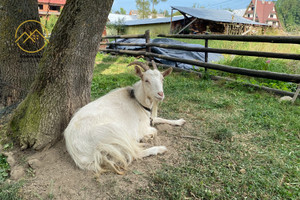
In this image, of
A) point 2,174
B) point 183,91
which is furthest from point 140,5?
point 2,174

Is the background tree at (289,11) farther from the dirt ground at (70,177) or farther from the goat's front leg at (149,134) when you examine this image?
the dirt ground at (70,177)

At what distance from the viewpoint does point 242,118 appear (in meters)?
4.16

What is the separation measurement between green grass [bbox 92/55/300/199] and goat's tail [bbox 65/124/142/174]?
18.7 inches

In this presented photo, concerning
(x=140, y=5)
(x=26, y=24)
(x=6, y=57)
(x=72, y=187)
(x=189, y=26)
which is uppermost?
(x=140, y=5)

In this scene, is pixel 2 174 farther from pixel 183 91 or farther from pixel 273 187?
pixel 183 91

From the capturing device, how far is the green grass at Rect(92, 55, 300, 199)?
7.73ft

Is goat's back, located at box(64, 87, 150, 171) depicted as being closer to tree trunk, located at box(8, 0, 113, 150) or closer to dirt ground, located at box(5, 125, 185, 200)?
dirt ground, located at box(5, 125, 185, 200)

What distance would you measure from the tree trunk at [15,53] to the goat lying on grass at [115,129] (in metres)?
1.65

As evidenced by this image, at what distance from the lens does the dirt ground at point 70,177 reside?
7.69 feet

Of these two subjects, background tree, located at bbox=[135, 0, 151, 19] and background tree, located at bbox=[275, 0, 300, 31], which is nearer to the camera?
background tree, located at bbox=[135, 0, 151, 19]

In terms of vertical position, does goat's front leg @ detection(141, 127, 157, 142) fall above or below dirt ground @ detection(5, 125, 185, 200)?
above

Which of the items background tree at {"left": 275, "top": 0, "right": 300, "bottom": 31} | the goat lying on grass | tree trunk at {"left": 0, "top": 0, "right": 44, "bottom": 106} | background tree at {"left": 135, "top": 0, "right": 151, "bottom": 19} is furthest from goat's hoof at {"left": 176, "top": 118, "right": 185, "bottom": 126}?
background tree at {"left": 275, "top": 0, "right": 300, "bottom": 31}

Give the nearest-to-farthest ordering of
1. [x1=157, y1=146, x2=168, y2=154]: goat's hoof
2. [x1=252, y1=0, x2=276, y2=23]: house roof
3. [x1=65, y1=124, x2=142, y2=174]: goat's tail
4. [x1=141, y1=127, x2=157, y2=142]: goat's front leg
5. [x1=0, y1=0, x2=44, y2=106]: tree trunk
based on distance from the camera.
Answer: [x1=65, y1=124, x2=142, y2=174]: goat's tail, [x1=157, y1=146, x2=168, y2=154]: goat's hoof, [x1=141, y1=127, x2=157, y2=142]: goat's front leg, [x1=0, y1=0, x2=44, y2=106]: tree trunk, [x1=252, y1=0, x2=276, y2=23]: house roof

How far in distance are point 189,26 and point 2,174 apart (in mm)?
23547
